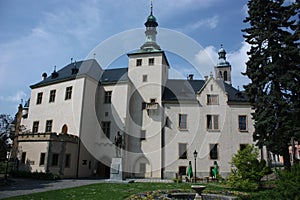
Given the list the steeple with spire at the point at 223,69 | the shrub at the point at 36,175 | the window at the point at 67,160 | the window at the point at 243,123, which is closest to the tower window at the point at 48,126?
the window at the point at 67,160

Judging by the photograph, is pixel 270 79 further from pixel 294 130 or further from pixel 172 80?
pixel 172 80

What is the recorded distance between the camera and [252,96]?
64.8 feet

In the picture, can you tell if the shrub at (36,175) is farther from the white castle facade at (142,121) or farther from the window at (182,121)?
the window at (182,121)

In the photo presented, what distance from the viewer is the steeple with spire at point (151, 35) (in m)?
35.7

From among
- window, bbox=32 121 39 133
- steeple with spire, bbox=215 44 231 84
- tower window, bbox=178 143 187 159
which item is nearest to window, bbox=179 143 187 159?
tower window, bbox=178 143 187 159

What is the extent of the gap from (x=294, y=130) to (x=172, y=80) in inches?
826

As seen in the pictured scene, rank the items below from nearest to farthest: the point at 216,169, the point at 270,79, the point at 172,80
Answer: the point at 270,79 → the point at 216,169 → the point at 172,80

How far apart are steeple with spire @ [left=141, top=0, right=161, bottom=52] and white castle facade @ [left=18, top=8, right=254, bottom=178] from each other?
7.77ft

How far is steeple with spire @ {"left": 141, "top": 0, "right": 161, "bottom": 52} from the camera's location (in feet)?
117

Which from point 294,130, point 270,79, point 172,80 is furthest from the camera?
point 172,80

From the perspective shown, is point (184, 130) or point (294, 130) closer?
point (294, 130)

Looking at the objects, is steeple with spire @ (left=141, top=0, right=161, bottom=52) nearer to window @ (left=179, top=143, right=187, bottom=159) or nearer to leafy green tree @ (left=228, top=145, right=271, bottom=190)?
window @ (left=179, top=143, right=187, bottom=159)

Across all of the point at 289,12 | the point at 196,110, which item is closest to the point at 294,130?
Result: the point at 289,12

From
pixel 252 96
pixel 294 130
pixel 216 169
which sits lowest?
pixel 216 169
